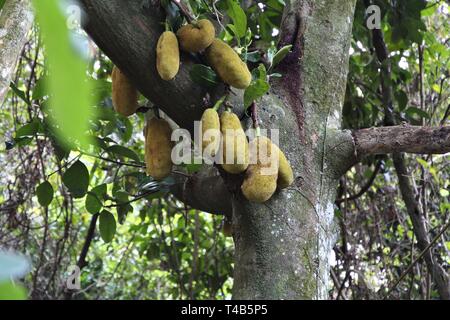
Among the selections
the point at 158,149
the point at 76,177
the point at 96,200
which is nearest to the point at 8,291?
the point at 158,149

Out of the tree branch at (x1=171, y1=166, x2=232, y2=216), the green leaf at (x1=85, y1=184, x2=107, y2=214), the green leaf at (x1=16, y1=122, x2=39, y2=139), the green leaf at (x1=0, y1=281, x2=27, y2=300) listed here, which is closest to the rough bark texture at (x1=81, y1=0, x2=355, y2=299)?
the tree branch at (x1=171, y1=166, x2=232, y2=216)

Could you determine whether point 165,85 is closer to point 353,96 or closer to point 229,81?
point 229,81

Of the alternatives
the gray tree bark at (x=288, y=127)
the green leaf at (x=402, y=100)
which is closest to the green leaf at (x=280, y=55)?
the gray tree bark at (x=288, y=127)

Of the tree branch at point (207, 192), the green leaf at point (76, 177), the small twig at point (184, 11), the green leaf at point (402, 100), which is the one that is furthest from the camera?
the green leaf at point (402, 100)

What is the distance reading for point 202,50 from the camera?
1.03 m

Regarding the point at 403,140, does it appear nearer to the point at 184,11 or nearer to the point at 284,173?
the point at 284,173

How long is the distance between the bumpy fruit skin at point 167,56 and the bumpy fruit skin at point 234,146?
12cm

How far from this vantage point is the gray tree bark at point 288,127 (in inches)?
36.5

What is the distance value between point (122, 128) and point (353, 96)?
3.10ft

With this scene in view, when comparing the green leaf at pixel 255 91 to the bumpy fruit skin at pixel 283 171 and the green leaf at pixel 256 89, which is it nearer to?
the green leaf at pixel 256 89

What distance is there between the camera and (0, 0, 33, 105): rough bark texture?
0.97 metres

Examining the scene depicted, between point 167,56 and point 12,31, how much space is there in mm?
317
